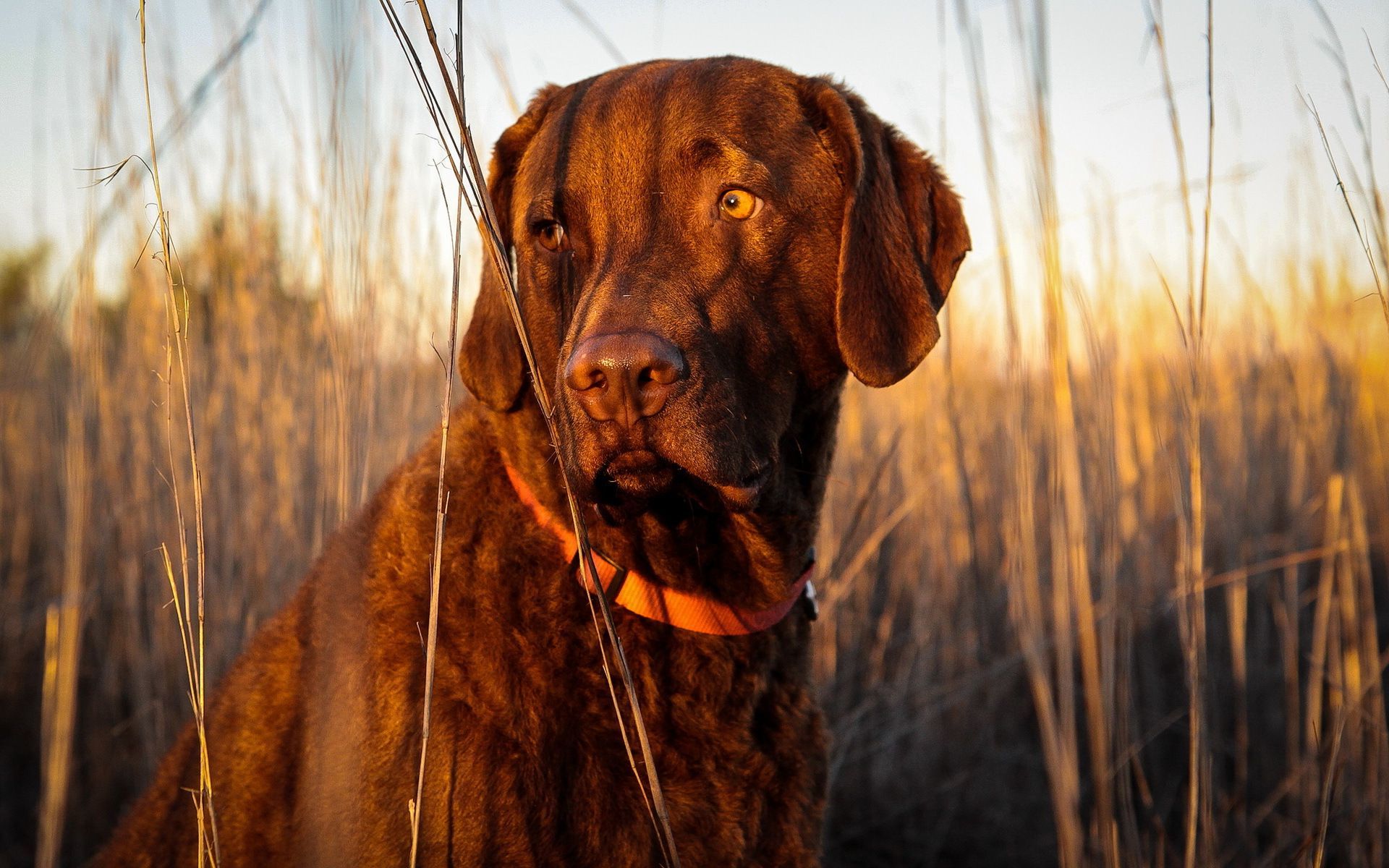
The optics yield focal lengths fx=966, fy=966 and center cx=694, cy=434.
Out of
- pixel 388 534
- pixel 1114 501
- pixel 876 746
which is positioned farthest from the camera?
pixel 876 746

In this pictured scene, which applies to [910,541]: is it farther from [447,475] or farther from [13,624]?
[13,624]

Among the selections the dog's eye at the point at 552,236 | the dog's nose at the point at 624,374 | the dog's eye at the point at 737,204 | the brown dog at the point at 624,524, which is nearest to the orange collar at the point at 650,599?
the brown dog at the point at 624,524

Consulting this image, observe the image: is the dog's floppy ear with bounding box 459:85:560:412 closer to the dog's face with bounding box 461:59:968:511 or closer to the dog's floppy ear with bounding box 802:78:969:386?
the dog's face with bounding box 461:59:968:511

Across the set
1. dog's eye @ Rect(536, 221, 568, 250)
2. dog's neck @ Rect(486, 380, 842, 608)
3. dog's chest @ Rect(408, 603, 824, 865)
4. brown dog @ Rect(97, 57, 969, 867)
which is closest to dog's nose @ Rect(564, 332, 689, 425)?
brown dog @ Rect(97, 57, 969, 867)

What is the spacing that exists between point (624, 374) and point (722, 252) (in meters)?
0.47

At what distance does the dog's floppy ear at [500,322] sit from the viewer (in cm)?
193

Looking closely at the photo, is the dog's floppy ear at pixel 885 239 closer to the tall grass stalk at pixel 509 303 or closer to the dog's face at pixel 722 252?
the dog's face at pixel 722 252

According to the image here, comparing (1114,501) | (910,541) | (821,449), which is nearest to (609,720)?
(821,449)

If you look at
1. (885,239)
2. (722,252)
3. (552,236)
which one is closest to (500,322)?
(552,236)

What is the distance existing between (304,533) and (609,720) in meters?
2.16

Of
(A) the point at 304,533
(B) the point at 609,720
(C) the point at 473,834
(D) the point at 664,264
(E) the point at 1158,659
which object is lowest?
(E) the point at 1158,659

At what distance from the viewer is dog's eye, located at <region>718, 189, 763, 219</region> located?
194cm

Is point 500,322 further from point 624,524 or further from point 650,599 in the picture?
point 650,599

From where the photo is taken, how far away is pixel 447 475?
75.0 inches
